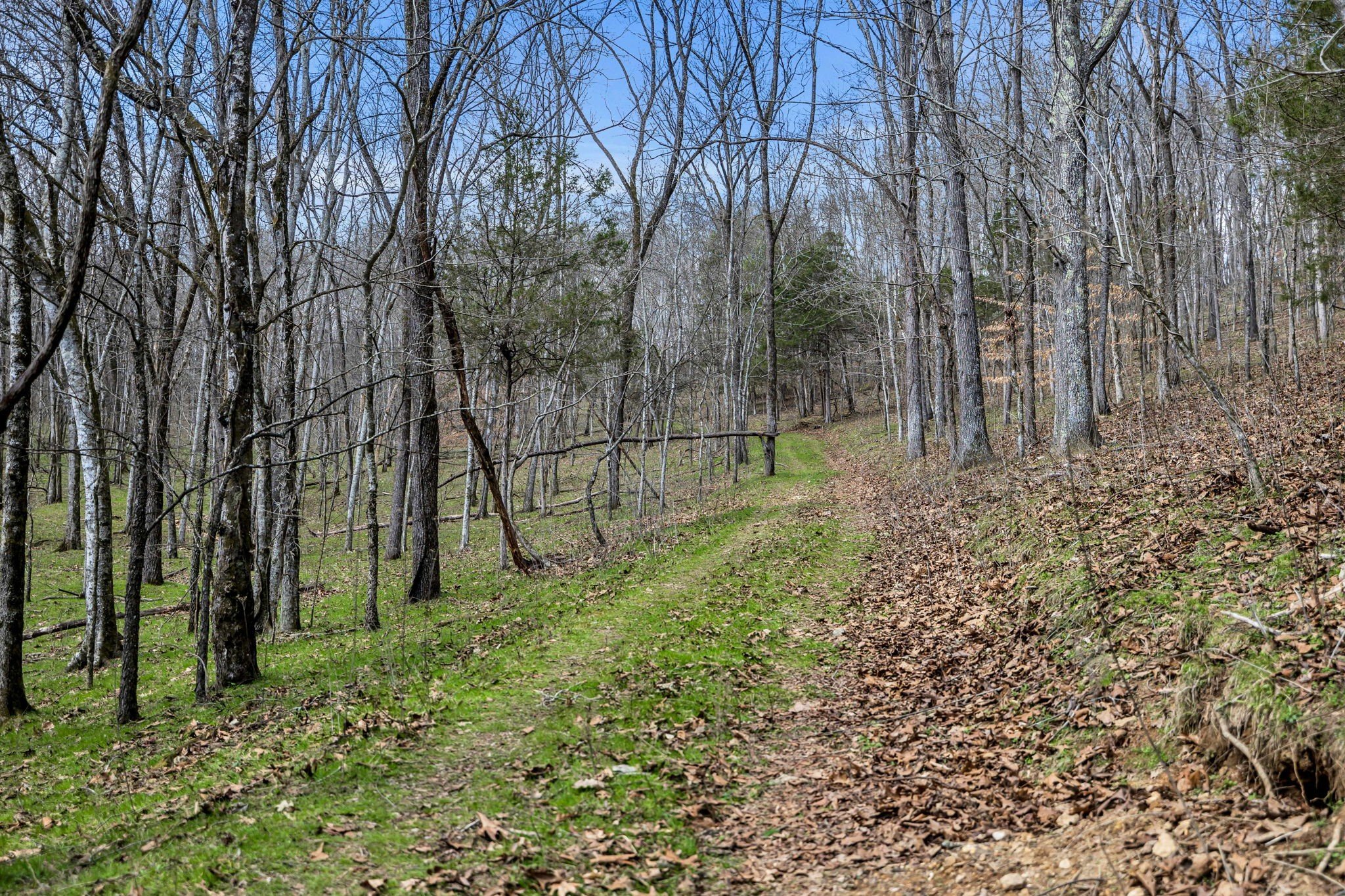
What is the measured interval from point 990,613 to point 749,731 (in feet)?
9.37

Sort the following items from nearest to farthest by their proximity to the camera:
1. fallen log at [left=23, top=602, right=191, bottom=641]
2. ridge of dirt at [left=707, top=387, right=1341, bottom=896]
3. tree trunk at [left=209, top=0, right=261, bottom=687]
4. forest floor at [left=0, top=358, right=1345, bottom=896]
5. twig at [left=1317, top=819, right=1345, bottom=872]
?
1. twig at [left=1317, top=819, right=1345, bottom=872]
2. ridge of dirt at [left=707, top=387, right=1341, bottom=896]
3. forest floor at [left=0, top=358, right=1345, bottom=896]
4. tree trunk at [left=209, top=0, right=261, bottom=687]
5. fallen log at [left=23, top=602, right=191, bottom=641]

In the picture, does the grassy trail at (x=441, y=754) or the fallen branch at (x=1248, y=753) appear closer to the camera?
the fallen branch at (x=1248, y=753)

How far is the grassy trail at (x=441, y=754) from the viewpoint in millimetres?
4258

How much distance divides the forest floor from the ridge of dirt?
2cm

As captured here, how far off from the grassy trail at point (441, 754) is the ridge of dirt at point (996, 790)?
55 cm

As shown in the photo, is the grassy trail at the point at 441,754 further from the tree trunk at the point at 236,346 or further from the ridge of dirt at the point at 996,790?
the tree trunk at the point at 236,346

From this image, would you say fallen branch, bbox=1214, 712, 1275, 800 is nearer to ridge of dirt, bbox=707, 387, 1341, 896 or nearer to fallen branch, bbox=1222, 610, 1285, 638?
ridge of dirt, bbox=707, 387, 1341, 896

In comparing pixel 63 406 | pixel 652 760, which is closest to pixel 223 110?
pixel 652 760

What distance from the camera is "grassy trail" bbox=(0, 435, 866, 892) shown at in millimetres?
4258

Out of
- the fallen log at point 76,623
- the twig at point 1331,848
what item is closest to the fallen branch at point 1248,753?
the twig at point 1331,848

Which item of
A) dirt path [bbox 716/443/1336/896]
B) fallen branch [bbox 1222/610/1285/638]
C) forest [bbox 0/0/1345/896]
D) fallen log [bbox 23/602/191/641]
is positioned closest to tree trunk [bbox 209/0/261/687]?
forest [bbox 0/0/1345/896]

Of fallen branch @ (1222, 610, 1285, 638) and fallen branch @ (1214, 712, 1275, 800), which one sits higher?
fallen branch @ (1222, 610, 1285, 638)

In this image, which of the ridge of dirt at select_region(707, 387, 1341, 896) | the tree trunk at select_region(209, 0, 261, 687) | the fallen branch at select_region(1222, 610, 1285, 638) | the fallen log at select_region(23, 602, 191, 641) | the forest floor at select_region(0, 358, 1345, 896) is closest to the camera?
the ridge of dirt at select_region(707, 387, 1341, 896)

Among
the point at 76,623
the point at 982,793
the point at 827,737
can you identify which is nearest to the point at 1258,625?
the point at 982,793
